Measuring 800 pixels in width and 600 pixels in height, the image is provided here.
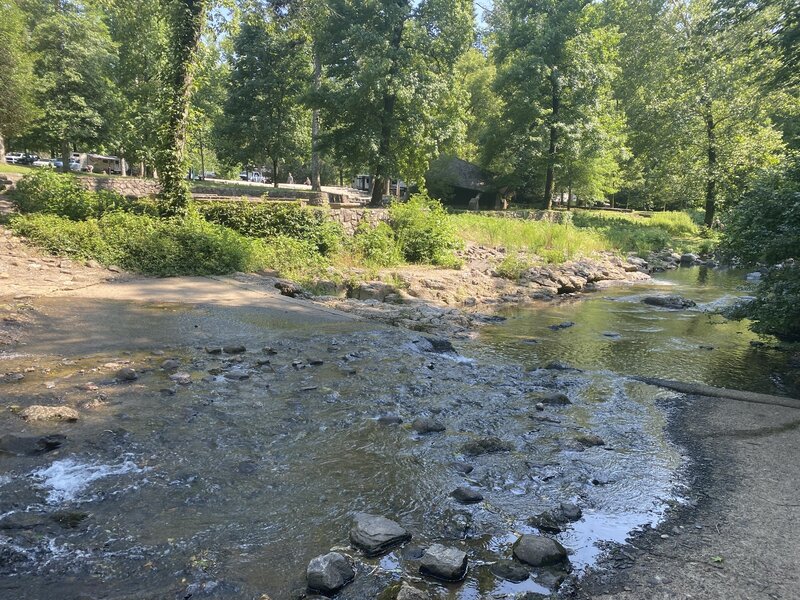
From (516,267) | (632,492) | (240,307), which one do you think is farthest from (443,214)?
(632,492)

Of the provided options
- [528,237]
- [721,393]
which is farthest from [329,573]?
[528,237]

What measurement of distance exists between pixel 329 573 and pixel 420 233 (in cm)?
1490

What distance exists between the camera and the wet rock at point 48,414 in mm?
4738

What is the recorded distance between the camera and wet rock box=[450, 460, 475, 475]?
14.9 ft

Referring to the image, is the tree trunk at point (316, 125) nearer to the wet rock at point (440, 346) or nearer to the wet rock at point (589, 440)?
the wet rock at point (440, 346)

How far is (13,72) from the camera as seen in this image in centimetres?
2244

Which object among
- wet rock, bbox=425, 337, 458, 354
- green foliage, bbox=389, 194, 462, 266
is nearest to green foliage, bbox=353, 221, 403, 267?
green foliage, bbox=389, 194, 462, 266

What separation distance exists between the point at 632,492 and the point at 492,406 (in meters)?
2.05

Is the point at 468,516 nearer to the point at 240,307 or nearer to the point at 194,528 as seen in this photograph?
the point at 194,528

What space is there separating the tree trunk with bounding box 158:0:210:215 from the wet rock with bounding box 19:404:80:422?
10793mm

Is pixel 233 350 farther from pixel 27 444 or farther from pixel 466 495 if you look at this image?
pixel 466 495

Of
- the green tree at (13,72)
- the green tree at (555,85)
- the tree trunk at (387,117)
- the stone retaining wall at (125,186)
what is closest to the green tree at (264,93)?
the stone retaining wall at (125,186)

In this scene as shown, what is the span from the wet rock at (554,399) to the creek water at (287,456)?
0.10 m

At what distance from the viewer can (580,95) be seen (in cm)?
2958
